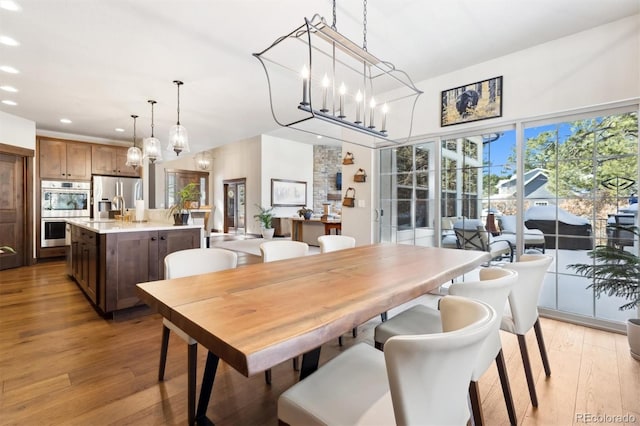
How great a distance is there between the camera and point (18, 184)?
5.27m

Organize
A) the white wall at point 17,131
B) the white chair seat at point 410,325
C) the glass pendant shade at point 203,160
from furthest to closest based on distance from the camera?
the glass pendant shade at point 203,160, the white wall at point 17,131, the white chair seat at point 410,325

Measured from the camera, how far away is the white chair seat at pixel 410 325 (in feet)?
5.09

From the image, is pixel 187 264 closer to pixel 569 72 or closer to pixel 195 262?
pixel 195 262

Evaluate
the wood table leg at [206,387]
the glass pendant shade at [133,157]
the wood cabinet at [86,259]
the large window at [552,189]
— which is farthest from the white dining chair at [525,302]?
the glass pendant shade at [133,157]

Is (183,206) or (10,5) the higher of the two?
(10,5)

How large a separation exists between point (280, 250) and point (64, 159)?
6135 millimetres

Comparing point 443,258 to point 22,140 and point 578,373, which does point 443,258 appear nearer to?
point 578,373

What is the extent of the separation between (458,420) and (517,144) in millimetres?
3239

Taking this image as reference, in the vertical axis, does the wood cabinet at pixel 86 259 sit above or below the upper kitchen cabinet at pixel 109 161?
below

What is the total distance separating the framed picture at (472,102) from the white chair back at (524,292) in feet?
7.43

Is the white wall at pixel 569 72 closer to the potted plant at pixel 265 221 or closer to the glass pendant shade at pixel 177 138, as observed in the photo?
the glass pendant shade at pixel 177 138

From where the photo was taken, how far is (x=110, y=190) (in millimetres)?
6418

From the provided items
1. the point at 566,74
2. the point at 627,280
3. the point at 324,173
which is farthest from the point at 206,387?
the point at 324,173

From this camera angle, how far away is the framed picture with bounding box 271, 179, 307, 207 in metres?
8.98
